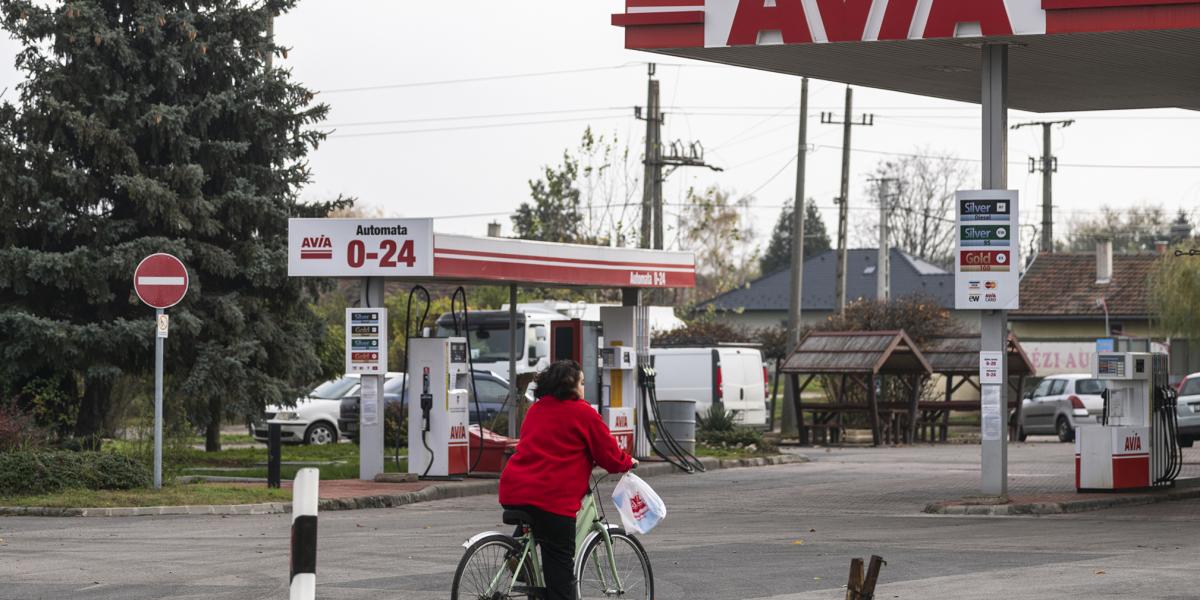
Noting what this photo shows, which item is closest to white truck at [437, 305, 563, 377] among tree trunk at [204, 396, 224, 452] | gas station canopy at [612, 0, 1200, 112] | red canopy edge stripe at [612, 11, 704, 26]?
tree trunk at [204, 396, 224, 452]

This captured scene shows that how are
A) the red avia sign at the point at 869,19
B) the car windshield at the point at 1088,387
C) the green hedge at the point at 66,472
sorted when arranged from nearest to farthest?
the red avia sign at the point at 869,19
the green hedge at the point at 66,472
the car windshield at the point at 1088,387

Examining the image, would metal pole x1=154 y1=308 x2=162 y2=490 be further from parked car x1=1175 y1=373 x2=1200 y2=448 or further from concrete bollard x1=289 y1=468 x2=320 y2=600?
parked car x1=1175 y1=373 x2=1200 y2=448

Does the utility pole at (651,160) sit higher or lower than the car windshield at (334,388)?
higher

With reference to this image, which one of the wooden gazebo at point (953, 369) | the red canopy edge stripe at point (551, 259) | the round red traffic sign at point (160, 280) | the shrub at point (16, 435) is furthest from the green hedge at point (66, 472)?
the wooden gazebo at point (953, 369)

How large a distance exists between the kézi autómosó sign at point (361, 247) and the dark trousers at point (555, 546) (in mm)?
12993

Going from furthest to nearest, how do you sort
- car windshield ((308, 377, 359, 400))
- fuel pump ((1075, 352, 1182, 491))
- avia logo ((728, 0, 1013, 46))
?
car windshield ((308, 377, 359, 400))
fuel pump ((1075, 352, 1182, 491))
avia logo ((728, 0, 1013, 46))

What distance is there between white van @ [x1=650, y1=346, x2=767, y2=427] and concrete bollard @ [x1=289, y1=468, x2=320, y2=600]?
29991 millimetres

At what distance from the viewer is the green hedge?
19.4m

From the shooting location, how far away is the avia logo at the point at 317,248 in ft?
72.2

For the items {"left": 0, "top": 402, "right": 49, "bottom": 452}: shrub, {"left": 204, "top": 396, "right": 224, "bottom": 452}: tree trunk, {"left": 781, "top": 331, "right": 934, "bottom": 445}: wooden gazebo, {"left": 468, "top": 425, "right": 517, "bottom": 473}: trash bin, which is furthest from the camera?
{"left": 781, "top": 331, "right": 934, "bottom": 445}: wooden gazebo

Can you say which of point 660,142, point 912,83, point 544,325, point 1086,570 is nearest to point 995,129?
point 912,83

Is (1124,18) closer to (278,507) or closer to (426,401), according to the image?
(426,401)

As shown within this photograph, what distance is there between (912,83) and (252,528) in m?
11.0

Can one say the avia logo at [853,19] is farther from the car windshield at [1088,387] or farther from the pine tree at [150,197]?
the car windshield at [1088,387]
